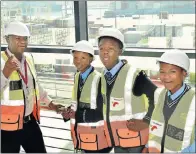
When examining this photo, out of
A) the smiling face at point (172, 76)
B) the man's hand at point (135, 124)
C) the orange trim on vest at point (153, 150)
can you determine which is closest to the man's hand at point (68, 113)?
the man's hand at point (135, 124)

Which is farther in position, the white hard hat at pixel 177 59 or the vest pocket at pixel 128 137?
the vest pocket at pixel 128 137

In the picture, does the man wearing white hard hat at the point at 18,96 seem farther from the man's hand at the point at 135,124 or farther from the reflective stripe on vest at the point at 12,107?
the man's hand at the point at 135,124

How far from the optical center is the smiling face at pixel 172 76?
69.1 inches

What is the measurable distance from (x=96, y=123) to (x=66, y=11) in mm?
1120

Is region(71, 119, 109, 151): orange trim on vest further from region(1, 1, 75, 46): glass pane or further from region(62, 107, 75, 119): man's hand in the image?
region(1, 1, 75, 46): glass pane

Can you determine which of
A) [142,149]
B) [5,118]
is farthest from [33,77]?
[142,149]

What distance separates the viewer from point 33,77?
2385 millimetres

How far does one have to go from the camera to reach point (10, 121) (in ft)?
7.54

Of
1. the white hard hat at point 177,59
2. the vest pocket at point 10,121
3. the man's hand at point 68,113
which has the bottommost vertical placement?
the vest pocket at point 10,121

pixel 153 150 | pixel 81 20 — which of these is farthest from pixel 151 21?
pixel 153 150

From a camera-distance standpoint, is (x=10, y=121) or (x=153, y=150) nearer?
(x=153, y=150)

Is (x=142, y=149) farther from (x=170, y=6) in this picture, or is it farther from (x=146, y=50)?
(x=170, y=6)

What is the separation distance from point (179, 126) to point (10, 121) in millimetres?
1203

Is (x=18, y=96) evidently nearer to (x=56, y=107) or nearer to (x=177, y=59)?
(x=56, y=107)
